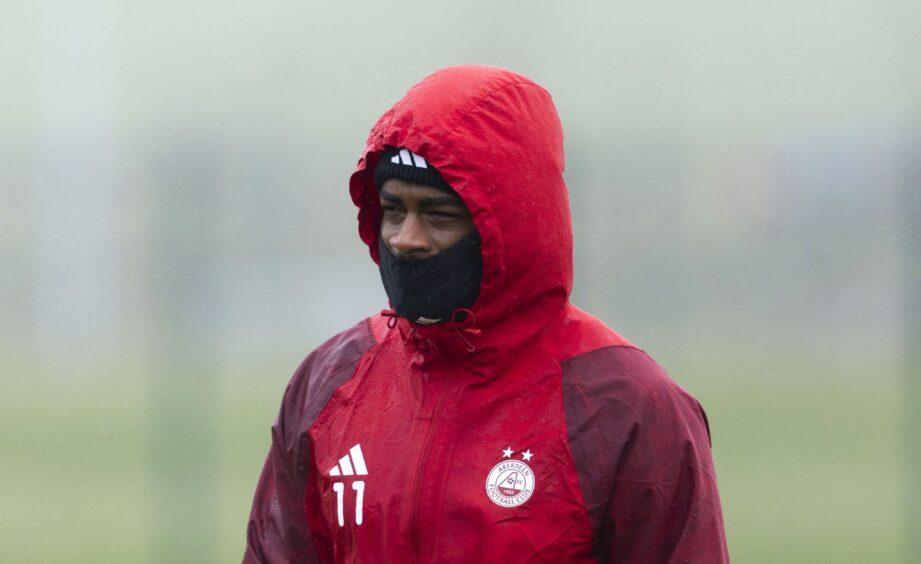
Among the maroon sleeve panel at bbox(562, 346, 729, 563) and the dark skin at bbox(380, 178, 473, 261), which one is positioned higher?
the dark skin at bbox(380, 178, 473, 261)

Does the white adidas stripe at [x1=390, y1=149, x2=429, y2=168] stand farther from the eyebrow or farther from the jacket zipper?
the jacket zipper

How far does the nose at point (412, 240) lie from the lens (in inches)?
63.6

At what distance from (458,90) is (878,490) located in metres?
1.94

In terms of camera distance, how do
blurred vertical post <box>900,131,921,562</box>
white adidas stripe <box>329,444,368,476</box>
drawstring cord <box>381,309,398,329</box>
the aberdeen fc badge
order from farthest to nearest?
blurred vertical post <box>900,131,921,562</box> → drawstring cord <box>381,309,398,329</box> → white adidas stripe <box>329,444,368,476</box> → the aberdeen fc badge

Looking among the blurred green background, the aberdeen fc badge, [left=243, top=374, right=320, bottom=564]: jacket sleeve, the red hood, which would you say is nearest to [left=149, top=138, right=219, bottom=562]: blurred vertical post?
the blurred green background

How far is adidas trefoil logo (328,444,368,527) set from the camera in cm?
162

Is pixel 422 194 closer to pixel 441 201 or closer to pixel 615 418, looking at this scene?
pixel 441 201

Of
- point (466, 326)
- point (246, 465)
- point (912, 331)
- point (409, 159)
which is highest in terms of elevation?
point (409, 159)

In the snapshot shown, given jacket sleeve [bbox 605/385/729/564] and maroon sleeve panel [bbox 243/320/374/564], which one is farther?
maroon sleeve panel [bbox 243/320/374/564]

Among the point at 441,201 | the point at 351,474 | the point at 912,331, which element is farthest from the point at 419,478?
the point at 912,331

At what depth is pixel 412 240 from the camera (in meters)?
1.62

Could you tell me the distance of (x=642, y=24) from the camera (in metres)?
3.02

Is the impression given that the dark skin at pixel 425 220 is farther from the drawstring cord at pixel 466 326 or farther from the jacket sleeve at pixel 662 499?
the jacket sleeve at pixel 662 499

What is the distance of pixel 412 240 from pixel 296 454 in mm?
376
